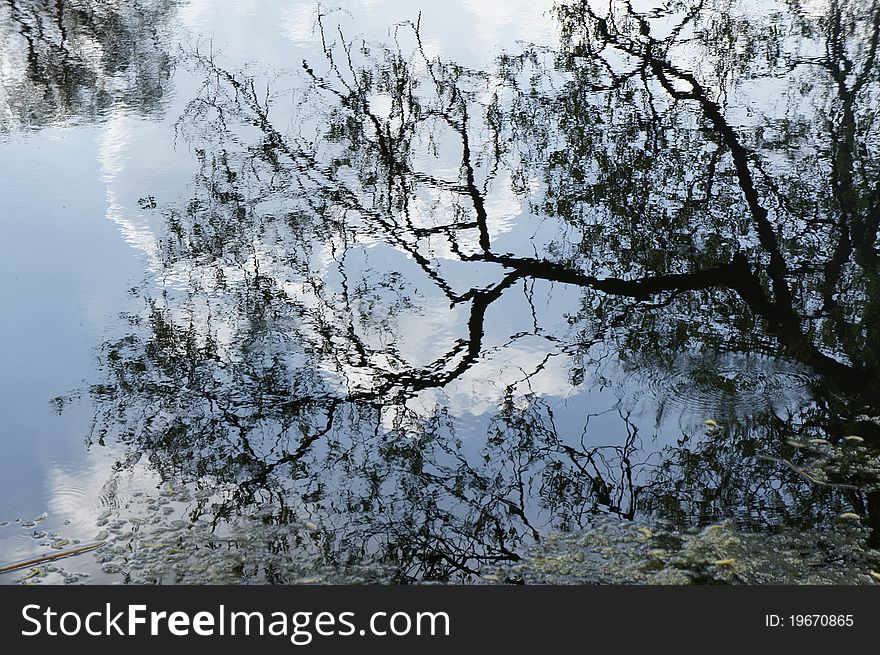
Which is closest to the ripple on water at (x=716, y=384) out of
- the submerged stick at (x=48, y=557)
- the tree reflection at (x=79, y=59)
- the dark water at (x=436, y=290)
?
the dark water at (x=436, y=290)

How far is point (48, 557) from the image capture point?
4.08 m

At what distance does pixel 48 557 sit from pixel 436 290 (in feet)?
9.77

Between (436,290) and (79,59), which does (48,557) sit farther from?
(79,59)

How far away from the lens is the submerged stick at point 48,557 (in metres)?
4.04

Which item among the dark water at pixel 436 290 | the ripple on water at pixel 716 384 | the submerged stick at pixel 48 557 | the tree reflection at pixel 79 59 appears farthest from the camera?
the tree reflection at pixel 79 59

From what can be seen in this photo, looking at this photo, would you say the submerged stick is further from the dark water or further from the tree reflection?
the tree reflection

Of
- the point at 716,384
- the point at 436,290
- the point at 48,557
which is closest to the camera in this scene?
the point at 48,557

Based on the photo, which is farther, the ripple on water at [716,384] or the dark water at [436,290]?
the ripple on water at [716,384]

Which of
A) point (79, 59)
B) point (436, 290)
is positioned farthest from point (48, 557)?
point (79, 59)

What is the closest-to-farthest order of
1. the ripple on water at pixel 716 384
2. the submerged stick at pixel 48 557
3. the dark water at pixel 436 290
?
the submerged stick at pixel 48 557
the dark water at pixel 436 290
the ripple on water at pixel 716 384

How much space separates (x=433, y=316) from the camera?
5.89 metres

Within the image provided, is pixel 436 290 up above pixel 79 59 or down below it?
below

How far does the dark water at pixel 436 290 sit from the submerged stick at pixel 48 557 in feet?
0.27

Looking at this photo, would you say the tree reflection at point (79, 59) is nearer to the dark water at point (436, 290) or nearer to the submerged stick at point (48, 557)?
the dark water at point (436, 290)
